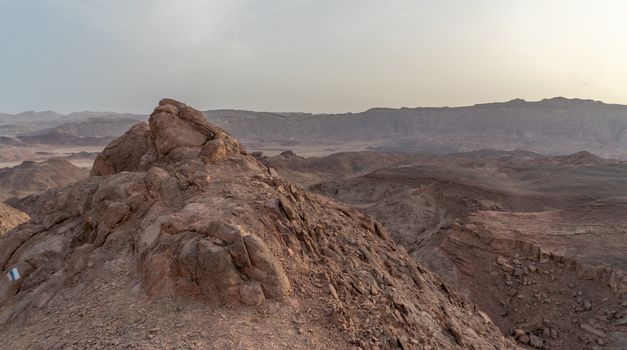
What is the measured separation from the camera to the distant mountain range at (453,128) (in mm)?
89375

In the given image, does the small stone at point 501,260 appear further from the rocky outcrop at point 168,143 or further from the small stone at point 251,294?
the small stone at point 251,294

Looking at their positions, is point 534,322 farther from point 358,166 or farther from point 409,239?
point 358,166

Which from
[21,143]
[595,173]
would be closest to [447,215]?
[595,173]

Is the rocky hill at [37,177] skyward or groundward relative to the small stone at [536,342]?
groundward

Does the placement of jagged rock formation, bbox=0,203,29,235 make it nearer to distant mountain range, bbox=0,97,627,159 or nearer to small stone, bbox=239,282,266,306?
small stone, bbox=239,282,266,306

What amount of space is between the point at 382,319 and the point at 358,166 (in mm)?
43022

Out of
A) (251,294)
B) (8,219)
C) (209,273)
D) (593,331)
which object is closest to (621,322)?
(593,331)

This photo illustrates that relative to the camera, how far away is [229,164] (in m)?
9.38

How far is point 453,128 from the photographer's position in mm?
112188

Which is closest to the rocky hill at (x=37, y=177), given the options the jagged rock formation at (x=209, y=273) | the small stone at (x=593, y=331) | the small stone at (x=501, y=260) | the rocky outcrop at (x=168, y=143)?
the rocky outcrop at (x=168, y=143)

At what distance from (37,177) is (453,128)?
97.4m

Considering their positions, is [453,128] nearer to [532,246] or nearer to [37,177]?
[37,177]

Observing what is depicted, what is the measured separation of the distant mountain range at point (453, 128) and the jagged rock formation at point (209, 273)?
81316mm

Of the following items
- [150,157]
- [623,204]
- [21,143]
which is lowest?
[21,143]
